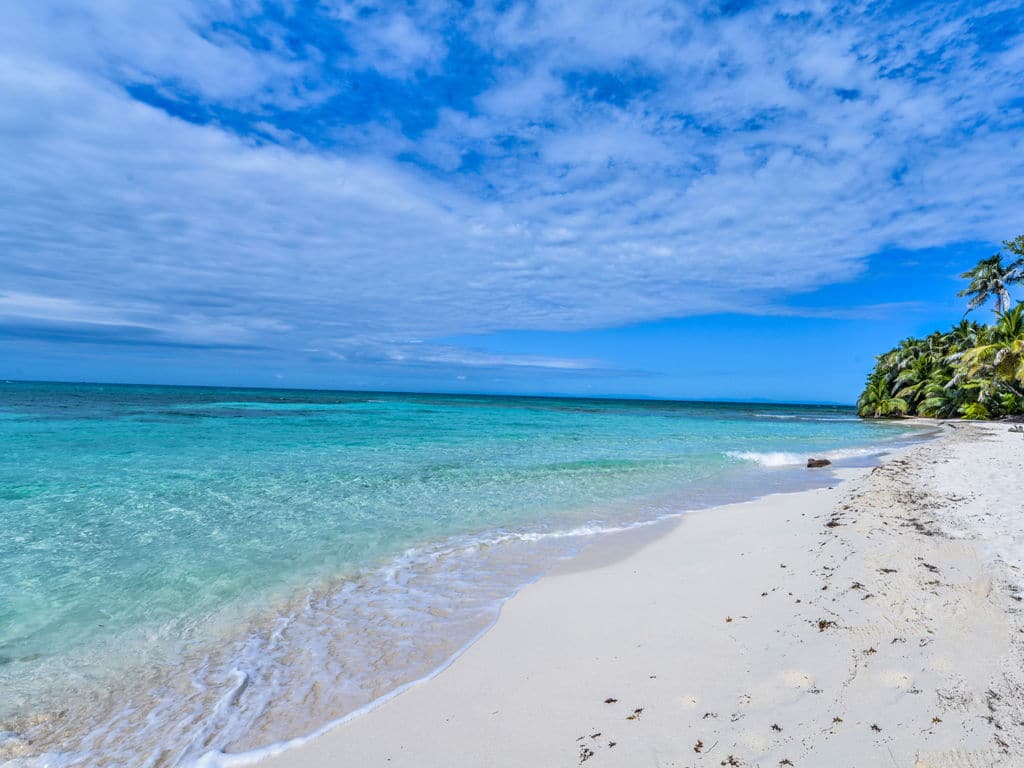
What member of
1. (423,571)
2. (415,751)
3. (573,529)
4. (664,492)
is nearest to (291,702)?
(415,751)

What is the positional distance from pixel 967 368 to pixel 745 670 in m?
47.1

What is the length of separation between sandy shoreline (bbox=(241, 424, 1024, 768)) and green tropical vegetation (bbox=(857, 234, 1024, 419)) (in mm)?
37491

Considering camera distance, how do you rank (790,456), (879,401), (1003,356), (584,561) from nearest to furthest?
1. (584,561)
2. (790,456)
3. (1003,356)
4. (879,401)

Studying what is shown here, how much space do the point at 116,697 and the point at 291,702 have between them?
1.58m

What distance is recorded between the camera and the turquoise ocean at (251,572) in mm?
4203

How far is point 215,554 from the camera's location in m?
7.91

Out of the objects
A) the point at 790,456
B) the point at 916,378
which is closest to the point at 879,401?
the point at 916,378

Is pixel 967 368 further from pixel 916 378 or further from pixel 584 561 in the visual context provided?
pixel 584 561

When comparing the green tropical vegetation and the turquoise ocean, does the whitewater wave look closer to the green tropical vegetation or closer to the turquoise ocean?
the turquoise ocean

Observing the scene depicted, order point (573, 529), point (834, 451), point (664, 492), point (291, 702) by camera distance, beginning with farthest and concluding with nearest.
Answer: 1. point (834, 451)
2. point (664, 492)
3. point (573, 529)
4. point (291, 702)

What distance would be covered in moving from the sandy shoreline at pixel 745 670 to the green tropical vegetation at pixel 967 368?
37491mm

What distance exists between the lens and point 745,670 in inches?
164

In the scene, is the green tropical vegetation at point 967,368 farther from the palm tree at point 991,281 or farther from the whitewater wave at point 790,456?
the whitewater wave at point 790,456

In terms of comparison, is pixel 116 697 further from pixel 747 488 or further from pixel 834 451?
pixel 834 451
